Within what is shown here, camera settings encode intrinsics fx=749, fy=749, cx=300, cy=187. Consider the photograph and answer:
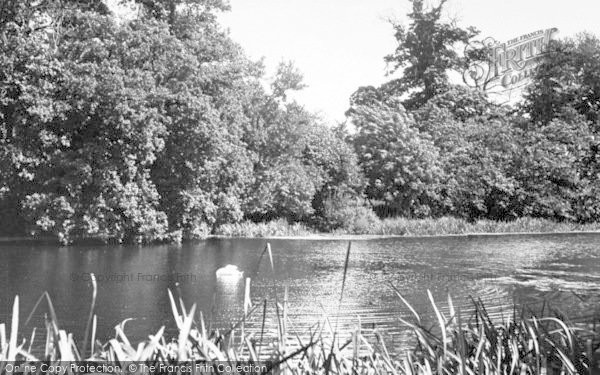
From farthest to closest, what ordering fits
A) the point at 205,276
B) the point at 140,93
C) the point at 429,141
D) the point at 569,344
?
the point at 429,141 < the point at 140,93 < the point at 205,276 < the point at 569,344

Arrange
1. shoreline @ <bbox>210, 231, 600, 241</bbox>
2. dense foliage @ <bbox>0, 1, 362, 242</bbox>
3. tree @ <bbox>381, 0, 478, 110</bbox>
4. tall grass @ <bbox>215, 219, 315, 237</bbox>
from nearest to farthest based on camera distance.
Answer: dense foliage @ <bbox>0, 1, 362, 242</bbox>, shoreline @ <bbox>210, 231, 600, 241</bbox>, tall grass @ <bbox>215, 219, 315, 237</bbox>, tree @ <bbox>381, 0, 478, 110</bbox>

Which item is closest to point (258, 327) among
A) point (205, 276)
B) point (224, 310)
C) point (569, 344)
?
point (224, 310)

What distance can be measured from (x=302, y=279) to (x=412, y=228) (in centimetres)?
1210

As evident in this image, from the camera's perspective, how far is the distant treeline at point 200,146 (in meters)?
17.5

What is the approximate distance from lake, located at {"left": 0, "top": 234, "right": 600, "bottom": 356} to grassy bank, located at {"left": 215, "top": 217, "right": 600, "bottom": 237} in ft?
8.68

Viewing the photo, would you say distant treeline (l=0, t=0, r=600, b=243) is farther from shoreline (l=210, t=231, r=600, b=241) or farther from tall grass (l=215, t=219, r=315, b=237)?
shoreline (l=210, t=231, r=600, b=241)

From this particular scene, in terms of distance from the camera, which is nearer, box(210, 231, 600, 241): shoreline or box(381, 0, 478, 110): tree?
box(210, 231, 600, 241): shoreline

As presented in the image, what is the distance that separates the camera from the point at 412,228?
23328 mm

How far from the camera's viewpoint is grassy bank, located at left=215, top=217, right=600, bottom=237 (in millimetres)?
22250

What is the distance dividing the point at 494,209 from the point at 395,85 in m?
11.9

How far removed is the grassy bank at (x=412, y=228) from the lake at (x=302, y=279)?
8.68 ft

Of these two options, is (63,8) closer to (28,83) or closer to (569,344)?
(28,83)

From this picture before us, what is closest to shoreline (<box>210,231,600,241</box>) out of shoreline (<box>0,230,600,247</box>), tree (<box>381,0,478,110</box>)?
shoreline (<box>0,230,600,247</box>)

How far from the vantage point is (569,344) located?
239cm
